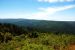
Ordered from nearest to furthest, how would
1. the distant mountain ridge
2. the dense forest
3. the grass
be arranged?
the grass → the dense forest → the distant mountain ridge

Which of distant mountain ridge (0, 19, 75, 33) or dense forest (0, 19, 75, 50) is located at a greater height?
dense forest (0, 19, 75, 50)

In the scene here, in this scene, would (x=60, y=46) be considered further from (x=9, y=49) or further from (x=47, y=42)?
(x=9, y=49)

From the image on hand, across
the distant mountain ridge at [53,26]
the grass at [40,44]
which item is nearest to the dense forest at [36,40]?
the grass at [40,44]

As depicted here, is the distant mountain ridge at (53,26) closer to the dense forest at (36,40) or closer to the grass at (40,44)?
the dense forest at (36,40)

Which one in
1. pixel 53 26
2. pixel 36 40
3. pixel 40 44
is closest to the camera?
pixel 40 44

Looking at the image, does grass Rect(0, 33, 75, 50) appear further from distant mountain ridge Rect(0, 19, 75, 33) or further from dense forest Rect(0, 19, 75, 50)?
distant mountain ridge Rect(0, 19, 75, 33)

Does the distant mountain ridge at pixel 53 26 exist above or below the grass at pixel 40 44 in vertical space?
below

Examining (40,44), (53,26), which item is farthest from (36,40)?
(53,26)

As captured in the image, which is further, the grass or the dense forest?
the dense forest

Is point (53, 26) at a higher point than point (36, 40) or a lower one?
lower

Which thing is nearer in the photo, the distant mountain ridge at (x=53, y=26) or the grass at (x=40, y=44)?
the grass at (x=40, y=44)

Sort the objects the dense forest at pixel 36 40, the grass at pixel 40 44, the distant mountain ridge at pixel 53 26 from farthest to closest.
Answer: the distant mountain ridge at pixel 53 26, the dense forest at pixel 36 40, the grass at pixel 40 44

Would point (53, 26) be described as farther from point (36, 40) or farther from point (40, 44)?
point (40, 44)

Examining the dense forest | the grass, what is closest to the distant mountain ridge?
the dense forest
